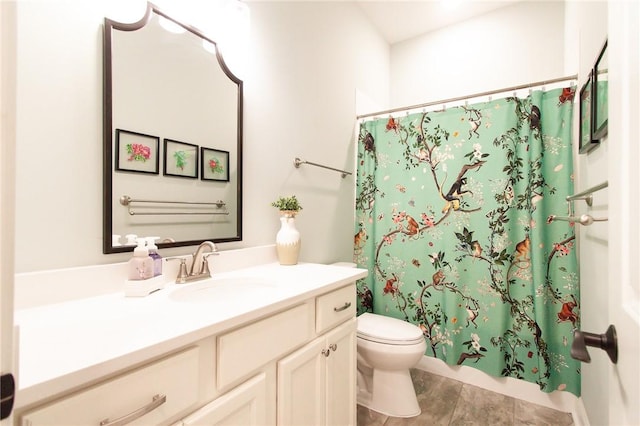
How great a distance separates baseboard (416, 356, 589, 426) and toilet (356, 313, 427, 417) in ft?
1.49

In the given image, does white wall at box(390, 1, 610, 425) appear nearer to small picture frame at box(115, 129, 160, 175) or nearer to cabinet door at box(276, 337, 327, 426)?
cabinet door at box(276, 337, 327, 426)

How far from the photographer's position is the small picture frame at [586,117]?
1.18 metres

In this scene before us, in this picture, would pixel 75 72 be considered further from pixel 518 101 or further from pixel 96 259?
pixel 518 101

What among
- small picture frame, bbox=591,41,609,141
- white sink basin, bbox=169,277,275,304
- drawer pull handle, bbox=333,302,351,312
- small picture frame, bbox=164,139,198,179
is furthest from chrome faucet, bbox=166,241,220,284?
small picture frame, bbox=591,41,609,141

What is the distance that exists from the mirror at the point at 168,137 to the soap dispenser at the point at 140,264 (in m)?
0.08

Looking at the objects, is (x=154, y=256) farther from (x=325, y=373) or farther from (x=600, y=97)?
(x=600, y=97)

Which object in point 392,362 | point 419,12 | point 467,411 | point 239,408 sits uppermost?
point 419,12

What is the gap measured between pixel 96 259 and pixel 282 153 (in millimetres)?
1025

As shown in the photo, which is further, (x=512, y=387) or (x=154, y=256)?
(x=512, y=387)

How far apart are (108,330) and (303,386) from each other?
2.12 feet

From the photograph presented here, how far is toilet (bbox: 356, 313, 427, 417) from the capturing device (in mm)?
1562

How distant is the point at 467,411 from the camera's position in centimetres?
165

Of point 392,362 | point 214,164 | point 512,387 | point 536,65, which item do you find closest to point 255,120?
point 214,164

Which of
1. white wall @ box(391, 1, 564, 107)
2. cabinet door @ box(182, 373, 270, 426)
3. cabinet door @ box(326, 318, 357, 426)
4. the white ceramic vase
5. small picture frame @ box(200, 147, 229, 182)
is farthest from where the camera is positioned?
white wall @ box(391, 1, 564, 107)
